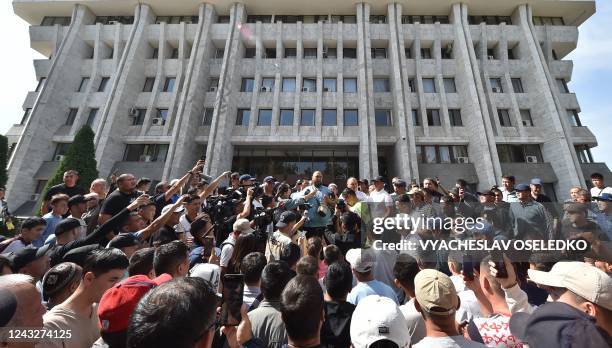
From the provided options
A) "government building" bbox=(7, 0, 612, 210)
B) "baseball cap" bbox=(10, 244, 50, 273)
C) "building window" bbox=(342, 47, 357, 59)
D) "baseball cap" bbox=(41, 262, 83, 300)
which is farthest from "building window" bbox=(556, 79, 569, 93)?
"baseball cap" bbox=(10, 244, 50, 273)

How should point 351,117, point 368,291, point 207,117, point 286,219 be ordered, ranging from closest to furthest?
point 368,291, point 286,219, point 351,117, point 207,117

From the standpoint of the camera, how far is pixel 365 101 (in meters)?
19.4

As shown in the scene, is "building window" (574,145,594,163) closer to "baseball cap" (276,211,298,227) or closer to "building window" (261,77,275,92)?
"building window" (261,77,275,92)

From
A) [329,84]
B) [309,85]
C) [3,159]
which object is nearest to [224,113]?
[309,85]

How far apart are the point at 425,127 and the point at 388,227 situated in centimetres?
1713

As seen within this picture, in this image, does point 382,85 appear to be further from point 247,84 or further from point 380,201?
point 380,201

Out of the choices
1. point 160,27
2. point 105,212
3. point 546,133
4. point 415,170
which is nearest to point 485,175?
point 415,170

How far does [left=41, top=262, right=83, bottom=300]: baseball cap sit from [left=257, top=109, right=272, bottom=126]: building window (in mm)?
18946

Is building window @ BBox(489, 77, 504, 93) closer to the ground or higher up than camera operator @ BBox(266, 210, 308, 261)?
higher up

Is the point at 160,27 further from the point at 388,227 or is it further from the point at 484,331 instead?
the point at 484,331

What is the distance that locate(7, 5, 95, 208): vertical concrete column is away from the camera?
18609 mm

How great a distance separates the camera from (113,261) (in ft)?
7.50

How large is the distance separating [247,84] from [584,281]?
22963mm

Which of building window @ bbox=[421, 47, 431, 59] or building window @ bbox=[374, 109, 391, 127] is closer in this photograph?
building window @ bbox=[374, 109, 391, 127]
